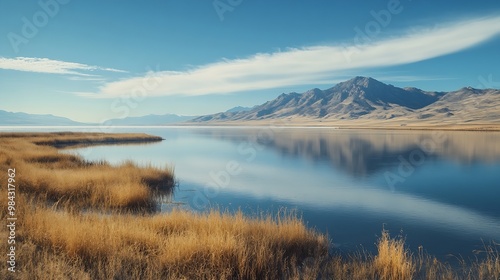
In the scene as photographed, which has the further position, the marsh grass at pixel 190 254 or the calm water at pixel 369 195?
the calm water at pixel 369 195

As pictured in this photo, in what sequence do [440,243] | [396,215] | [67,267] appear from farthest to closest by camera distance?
[396,215], [440,243], [67,267]

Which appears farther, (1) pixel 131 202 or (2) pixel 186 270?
(1) pixel 131 202

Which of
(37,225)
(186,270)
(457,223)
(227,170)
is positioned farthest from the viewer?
(227,170)

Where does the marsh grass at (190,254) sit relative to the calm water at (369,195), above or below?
above

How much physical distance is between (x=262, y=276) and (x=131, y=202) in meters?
8.86

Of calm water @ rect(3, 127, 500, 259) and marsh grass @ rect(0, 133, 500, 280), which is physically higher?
marsh grass @ rect(0, 133, 500, 280)

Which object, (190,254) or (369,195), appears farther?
(369,195)

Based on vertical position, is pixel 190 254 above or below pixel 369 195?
above

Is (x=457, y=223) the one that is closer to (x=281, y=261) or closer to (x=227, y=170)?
(x=281, y=261)

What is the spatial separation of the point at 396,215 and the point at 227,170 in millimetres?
17097


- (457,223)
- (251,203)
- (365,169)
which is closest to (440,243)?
(457,223)

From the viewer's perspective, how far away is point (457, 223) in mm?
13883

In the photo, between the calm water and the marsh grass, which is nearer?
the marsh grass

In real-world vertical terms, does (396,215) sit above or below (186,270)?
below
